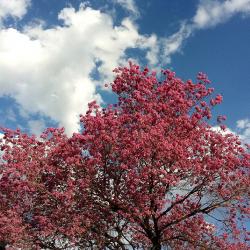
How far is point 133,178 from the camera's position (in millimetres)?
22703

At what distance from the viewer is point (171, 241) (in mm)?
27391

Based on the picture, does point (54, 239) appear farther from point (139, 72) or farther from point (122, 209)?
point (139, 72)

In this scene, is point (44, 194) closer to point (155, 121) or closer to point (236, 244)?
point (155, 121)

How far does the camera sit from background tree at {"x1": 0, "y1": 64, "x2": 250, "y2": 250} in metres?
23.0

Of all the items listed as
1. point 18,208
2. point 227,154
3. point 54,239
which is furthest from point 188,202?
point 18,208

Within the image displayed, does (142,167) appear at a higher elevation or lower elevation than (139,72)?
lower

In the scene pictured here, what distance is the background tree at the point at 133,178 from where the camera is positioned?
75.4 feet

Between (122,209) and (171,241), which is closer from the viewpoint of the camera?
(122,209)

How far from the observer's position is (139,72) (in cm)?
2694

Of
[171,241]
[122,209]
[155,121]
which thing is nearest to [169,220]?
[171,241]

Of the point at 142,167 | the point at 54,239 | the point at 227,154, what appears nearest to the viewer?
the point at 142,167

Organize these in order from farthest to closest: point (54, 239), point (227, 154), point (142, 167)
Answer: point (54, 239), point (227, 154), point (142, 167)

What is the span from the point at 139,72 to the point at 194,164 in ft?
21.7

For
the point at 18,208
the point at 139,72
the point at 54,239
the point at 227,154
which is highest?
the point at 139,72
